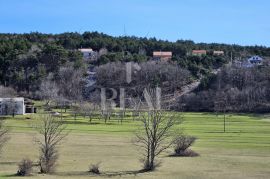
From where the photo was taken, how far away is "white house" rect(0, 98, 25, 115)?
11306 centimetres

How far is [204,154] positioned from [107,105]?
7141cm

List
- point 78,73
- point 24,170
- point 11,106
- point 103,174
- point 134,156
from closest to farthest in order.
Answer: point 24,170 → point 103,174 → point 134,156 → point 11,106 → point 78,73

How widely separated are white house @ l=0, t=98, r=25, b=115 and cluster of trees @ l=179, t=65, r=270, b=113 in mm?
46953

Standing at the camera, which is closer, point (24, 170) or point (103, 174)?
point (24, 170)

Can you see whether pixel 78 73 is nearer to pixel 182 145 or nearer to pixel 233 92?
pixel 233 92

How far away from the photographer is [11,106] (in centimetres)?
11300

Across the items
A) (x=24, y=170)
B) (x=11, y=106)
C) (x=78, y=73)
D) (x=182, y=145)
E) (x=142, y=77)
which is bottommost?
(x=24, y=170)

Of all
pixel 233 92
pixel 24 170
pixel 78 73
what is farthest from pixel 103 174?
pixel 78 73

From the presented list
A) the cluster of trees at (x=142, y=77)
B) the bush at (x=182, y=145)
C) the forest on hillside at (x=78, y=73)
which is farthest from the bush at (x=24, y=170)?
the cluster of trees at (x=142, y=77)

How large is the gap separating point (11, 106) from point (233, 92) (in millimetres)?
64517

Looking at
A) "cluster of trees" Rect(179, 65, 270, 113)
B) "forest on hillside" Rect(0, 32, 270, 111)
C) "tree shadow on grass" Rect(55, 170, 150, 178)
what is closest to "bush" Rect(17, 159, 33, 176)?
"tree shadow on grass" Rect(55, 170, 150, 178)

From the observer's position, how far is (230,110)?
140 m

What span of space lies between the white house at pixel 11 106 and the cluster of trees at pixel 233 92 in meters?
47.0

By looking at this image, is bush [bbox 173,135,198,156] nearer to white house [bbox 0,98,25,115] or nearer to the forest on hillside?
white house [bbox 0,98,25,115]
